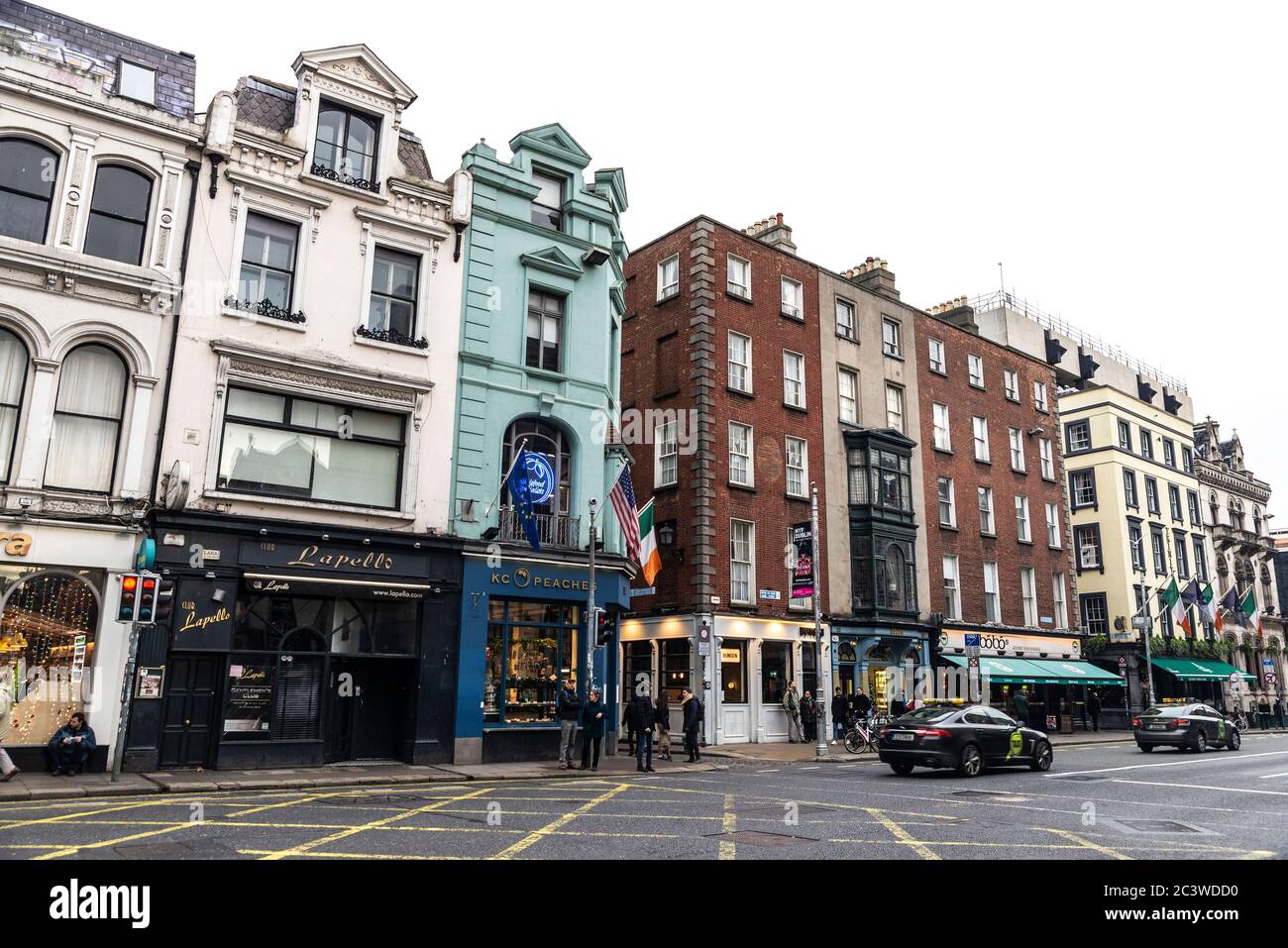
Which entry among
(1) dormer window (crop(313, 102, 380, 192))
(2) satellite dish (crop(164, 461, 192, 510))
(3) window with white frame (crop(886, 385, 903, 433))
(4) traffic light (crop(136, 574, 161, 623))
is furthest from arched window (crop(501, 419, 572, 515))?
(3) window with white frame (crop(886, 385, 903, 433))

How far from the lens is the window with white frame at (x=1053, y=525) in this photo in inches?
1757

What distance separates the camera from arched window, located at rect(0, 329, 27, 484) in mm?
16844

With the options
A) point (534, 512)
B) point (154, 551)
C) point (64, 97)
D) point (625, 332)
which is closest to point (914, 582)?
point (625, 332)

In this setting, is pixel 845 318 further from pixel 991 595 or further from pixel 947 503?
pixel 991 595

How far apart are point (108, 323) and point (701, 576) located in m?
18.0

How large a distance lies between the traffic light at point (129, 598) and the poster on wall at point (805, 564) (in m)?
18.0

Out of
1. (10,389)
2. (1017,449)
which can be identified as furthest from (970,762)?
(1017,449)

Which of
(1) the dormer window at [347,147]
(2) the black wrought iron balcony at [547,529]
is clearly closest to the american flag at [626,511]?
(2) the black wrought iron balcony at [547,529]

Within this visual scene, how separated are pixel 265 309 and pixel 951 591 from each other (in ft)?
97.8

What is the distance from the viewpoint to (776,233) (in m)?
36.4

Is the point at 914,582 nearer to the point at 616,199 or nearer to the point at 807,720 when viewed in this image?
the point at 807,720

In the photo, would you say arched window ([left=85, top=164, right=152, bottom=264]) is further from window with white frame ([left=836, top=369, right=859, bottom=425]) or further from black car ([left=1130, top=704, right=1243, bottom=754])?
black car ([left=1130, top=704, right=1243, bottom=754])

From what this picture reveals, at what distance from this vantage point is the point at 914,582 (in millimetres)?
35594
